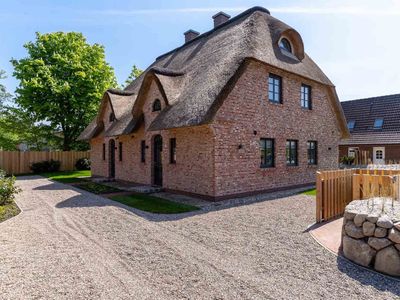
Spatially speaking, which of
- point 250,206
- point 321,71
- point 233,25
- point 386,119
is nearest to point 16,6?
point 233,25

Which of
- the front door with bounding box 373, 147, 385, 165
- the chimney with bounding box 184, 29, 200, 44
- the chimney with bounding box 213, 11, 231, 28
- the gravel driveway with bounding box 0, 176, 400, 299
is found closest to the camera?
the gravel driveway with bounding box 0, 176, 400, 299

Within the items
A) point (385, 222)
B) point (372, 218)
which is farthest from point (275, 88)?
point (385, 222)

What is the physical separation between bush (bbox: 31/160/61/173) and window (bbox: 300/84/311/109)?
23.0m

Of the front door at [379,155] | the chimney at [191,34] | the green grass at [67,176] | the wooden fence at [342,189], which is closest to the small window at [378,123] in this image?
the front door at [379,155]

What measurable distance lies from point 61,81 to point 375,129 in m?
31.2

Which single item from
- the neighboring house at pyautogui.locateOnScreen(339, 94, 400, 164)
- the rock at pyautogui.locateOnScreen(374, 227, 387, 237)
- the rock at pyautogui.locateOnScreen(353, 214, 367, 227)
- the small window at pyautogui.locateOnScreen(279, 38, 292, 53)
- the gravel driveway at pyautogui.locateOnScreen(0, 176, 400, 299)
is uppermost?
the small window at pyautogui.locateOnScreen(279, 38, 292, 53)

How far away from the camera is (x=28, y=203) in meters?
10.8

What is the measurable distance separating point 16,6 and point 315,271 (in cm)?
1237

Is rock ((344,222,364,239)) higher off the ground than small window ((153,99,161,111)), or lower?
lower

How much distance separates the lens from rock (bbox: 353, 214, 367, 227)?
5020 millimetres

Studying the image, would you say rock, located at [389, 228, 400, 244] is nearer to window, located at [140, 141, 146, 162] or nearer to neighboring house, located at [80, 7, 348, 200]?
neighboring house, located at [80, 7, 348, 200]

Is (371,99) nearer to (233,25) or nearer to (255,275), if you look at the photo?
(233,25)

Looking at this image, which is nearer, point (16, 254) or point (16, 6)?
point (16, 254)

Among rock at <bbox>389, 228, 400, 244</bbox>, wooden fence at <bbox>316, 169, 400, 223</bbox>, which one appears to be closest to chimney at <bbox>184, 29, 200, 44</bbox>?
wooden fence at <bbox>316, 169, 400, 223</bbox>
